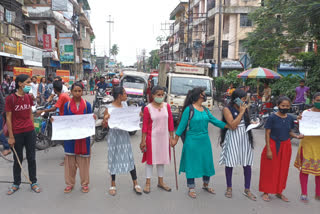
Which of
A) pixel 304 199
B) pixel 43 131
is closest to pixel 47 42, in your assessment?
pixel 43 131

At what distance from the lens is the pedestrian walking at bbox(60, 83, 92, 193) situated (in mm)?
4465

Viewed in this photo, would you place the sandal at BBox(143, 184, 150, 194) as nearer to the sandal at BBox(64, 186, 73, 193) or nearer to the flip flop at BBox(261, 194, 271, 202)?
the sandal at BBox(64, 186, 73, 193)

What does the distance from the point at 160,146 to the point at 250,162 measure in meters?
1.35

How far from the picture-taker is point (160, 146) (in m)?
4.52

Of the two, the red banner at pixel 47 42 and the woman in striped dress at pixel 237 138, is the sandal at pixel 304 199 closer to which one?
the woman in striped dress at pixel 237 138

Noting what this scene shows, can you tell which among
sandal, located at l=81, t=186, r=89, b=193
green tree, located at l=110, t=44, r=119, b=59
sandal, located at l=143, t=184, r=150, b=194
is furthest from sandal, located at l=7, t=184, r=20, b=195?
green tree, located at l=110, t=44, r=119, b=59

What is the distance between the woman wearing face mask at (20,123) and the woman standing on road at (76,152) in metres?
0.54

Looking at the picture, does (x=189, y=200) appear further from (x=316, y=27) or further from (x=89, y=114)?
(x=316, y=27)

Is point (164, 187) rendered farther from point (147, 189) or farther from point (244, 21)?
point (244, 21)

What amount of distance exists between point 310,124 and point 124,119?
8.96 ft

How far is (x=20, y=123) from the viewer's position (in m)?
4.41

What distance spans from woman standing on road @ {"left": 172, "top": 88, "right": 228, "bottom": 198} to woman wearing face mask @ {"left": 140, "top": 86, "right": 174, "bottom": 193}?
9.3 inches

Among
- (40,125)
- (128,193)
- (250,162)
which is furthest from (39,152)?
(250,162)

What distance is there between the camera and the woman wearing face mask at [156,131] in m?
4.42
